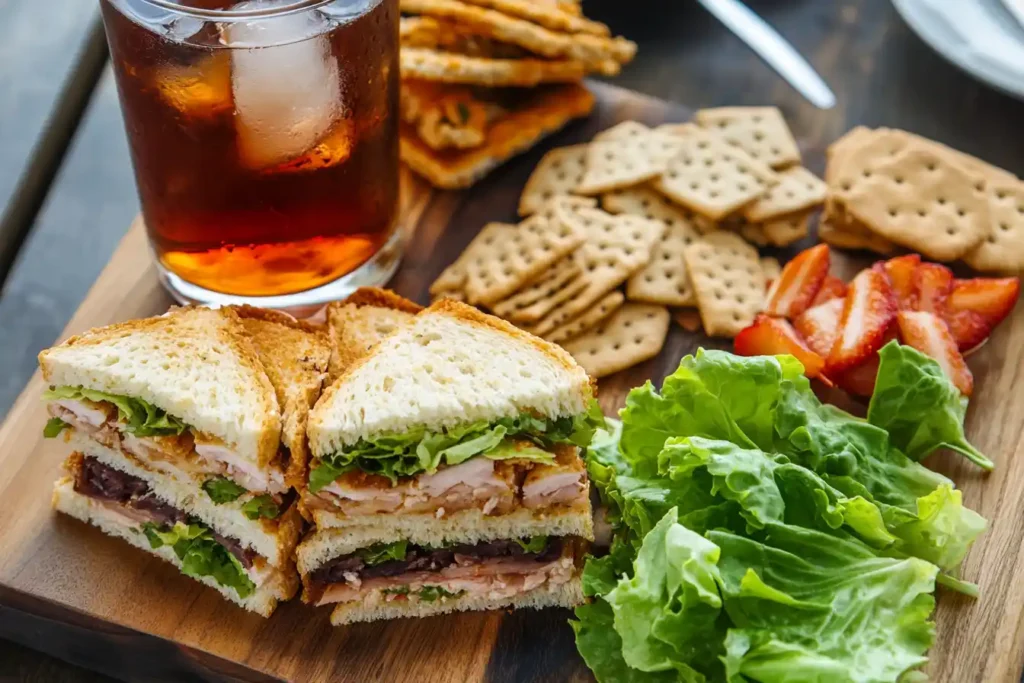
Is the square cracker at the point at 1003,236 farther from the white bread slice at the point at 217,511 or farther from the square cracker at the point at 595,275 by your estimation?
the white bread slice at the point at 217,511

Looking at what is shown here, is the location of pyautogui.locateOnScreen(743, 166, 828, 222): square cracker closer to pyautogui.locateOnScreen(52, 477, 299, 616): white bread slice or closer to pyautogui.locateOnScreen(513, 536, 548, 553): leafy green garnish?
pyautogui.locateOnScreen(513, 536, 548, 553): leafy green garnish

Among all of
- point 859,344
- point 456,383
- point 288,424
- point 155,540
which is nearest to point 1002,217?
point 859,344

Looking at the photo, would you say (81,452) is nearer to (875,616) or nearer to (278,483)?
(278,483)

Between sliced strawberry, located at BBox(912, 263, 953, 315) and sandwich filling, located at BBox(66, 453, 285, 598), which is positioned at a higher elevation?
sliced strawberry, located at BBox(912, 263, 953, 315)

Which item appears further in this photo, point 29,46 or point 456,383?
point 29,46

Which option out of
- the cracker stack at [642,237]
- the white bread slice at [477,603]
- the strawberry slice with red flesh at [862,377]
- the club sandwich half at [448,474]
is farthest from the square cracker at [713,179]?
the white bread slice at [477,603]

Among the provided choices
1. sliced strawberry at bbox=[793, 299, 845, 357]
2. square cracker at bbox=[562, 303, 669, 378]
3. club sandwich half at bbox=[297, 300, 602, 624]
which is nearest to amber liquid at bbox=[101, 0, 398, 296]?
club sandwich half at bbox=[297, 300, 602, 624]
